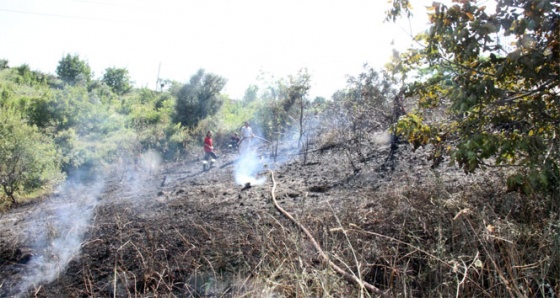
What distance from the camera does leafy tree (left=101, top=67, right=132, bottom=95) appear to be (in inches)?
1534

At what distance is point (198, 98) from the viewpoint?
20.7m

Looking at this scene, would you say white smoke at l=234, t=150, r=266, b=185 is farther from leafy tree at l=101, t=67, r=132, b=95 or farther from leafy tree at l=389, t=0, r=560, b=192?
leafy tree at l=101, t=67, r=132, b=95

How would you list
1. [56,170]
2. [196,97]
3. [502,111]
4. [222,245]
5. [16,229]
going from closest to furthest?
1. [502,111]
2. [222,245]
3. [16,229]
4. [56,170]
5. [196,97]

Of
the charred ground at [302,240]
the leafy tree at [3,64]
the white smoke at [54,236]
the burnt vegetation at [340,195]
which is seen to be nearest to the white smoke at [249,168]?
the burnt vegetation at [340,195]

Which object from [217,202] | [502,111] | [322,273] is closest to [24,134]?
[217,202]

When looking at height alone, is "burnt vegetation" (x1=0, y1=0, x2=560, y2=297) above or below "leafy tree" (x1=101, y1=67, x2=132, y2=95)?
below

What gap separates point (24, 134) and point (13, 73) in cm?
2340

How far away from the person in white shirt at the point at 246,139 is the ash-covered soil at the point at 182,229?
4340mm

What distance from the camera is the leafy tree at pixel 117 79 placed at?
128ft

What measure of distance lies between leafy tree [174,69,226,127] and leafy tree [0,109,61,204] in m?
9.40

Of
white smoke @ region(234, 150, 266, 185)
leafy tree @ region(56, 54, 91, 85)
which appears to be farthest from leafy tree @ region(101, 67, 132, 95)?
white smoke @ region(234, 150, 266, 185)

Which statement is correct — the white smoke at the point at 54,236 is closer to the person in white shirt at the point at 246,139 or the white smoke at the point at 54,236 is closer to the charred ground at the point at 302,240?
the charred ground at the point at 302,240

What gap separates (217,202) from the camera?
7.19 metres

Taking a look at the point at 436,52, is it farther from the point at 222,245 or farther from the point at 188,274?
the point at 188,274
